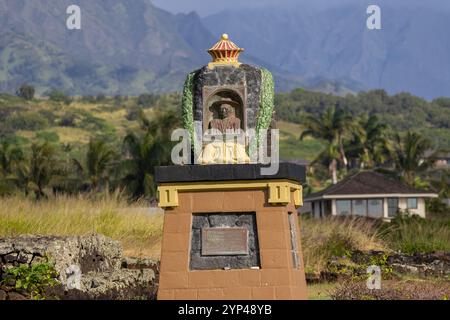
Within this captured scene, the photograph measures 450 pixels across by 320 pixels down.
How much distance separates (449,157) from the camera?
10138 cm

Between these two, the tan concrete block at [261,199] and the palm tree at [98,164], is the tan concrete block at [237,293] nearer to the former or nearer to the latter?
the tan concrete block at [261,199]

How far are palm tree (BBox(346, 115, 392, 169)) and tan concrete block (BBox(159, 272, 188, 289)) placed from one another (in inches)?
2496

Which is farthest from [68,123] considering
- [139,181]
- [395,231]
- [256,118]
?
[256,118]

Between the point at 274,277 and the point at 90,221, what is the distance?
10.2 metres

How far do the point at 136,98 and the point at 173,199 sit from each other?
120516 millimetres

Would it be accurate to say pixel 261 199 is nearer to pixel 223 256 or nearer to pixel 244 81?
pixel 223 256

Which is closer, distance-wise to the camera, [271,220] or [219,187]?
[271,220]

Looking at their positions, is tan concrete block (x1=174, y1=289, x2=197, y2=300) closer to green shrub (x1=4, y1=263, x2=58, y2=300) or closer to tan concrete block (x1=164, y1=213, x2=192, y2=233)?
tan concrete block (x1=164, y1=213, x2=192, y2=233)

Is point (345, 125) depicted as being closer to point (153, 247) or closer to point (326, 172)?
point (326, 172)

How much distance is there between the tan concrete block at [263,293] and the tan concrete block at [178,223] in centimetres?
119

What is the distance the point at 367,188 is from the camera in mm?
57469

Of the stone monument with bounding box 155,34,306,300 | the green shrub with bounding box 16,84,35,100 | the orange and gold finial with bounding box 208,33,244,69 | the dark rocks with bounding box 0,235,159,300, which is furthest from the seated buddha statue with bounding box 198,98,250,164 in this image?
the green shrub with bounding box 16,84,35,100

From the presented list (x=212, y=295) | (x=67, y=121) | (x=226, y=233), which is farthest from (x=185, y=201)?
(x=67, y=121)

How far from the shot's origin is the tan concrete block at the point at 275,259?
12914 mm
